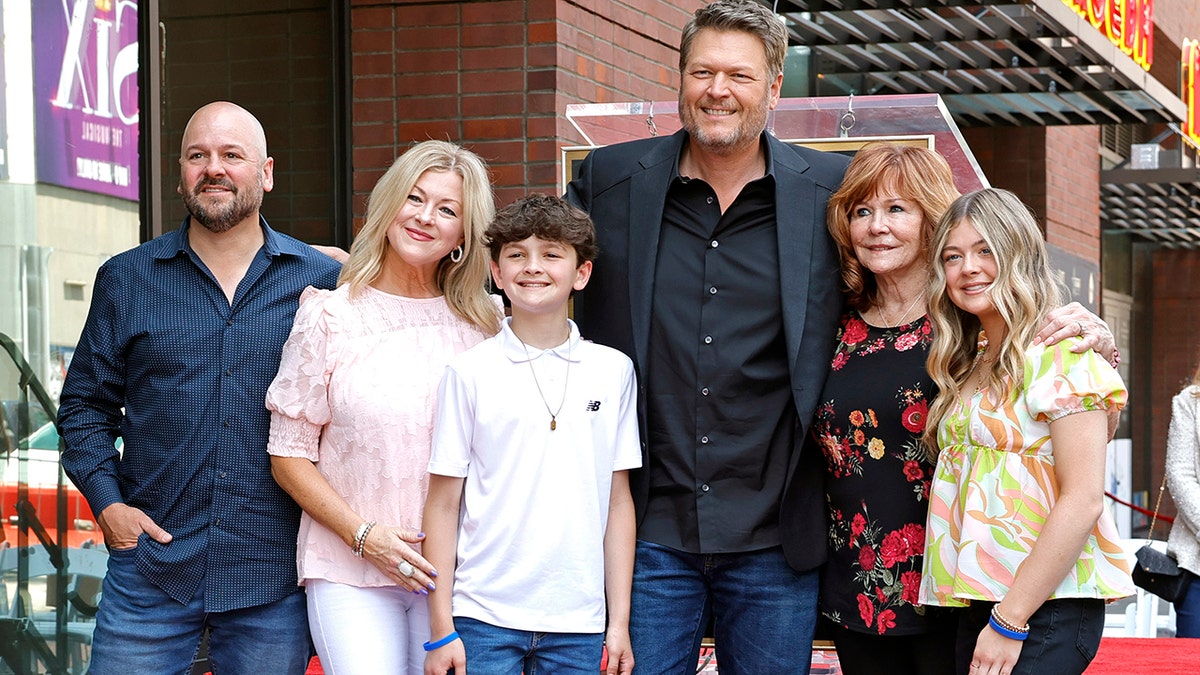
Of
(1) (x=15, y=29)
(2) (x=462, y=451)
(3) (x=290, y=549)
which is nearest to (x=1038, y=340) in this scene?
(2) (x=462, y=451)

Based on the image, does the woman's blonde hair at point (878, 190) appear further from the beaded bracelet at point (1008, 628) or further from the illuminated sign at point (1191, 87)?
the illuminated sign at point (1191, 87)

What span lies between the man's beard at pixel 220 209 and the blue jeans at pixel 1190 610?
443 centimetres

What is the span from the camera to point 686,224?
3594mm

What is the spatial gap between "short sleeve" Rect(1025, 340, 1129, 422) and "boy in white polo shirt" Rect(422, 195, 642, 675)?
0.94 metres

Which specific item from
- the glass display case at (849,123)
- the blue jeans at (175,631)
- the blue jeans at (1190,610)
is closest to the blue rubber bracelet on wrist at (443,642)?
the blue jeans at (175,631)

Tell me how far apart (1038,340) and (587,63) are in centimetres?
370

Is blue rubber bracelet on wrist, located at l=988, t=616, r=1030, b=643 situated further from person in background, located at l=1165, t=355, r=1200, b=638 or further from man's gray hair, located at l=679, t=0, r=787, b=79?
person in background, located at l=1165, t=355, r=1200, b=638

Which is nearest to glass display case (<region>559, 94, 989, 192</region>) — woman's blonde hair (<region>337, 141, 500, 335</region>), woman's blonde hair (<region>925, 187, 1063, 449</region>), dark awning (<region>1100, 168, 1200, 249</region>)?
woman's blonde hair (<region>925, 187, 1063, 449</region>)

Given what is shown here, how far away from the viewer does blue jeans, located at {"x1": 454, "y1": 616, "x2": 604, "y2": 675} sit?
3201 mm

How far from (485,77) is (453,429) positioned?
340 centimetres

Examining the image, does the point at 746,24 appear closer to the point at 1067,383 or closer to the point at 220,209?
the point at 1067,383

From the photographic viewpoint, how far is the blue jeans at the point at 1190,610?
615 centimetres

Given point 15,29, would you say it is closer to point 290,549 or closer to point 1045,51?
point 290,549

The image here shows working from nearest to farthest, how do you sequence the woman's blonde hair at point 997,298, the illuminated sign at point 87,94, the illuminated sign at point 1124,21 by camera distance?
the woman's blonde hair at point 997,298
the illuminated sign at point 87,94
the illuminated sign at point 1124,21
